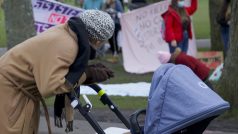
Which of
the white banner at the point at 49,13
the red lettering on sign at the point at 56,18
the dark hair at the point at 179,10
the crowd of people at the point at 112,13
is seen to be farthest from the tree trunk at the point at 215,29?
the red lettering on sign at the point at 56,18

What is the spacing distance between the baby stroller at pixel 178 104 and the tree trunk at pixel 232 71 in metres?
4.19

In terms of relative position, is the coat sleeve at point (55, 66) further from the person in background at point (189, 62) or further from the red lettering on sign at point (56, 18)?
the red lettering on sign at point (56, 18)

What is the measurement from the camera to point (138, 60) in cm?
1538

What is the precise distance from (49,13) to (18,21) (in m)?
4.52

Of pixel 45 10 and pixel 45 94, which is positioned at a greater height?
pixel 45 94

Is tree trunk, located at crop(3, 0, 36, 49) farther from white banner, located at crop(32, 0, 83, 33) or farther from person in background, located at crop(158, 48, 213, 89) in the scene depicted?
white banner, located at crop(32, 0, 83, 33)

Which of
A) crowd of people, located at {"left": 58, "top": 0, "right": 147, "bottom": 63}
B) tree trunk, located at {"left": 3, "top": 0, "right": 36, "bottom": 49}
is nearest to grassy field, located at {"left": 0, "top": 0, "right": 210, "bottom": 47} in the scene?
crowd of people, located at {"left": 58, "top": 0, "right": 147, "bottom": 63}

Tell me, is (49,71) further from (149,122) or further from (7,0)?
(7,0)

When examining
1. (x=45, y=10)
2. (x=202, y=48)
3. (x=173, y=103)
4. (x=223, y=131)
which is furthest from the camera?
(x=202, y=48)

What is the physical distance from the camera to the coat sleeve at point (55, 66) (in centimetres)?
468

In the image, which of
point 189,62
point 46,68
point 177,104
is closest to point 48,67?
point 46,68

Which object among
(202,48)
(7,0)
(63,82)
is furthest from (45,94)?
(202,48)

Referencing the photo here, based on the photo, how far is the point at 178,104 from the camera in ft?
15.0

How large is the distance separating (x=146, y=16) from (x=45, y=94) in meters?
11.2
